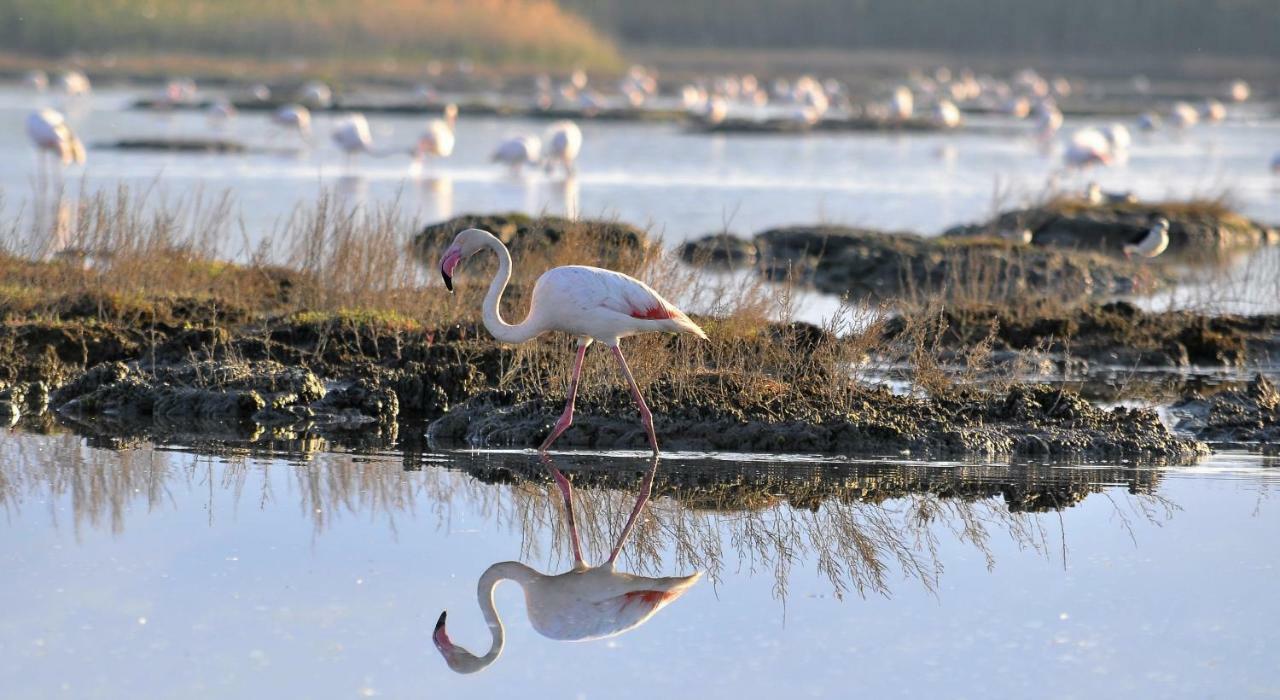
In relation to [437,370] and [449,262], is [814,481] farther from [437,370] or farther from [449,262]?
[437,370]

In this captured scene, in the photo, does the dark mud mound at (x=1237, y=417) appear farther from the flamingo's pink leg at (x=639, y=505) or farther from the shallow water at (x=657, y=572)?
the flamingo's pink leg at (x=639, y=505)

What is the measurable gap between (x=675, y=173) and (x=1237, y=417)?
1954 cm

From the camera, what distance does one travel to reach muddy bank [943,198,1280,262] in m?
20.1

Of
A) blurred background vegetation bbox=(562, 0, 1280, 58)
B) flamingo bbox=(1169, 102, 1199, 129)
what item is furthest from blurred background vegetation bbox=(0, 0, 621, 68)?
flamingo bbox=(1169, 102, 1199, 129)

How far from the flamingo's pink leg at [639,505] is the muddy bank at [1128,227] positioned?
35.3 feet

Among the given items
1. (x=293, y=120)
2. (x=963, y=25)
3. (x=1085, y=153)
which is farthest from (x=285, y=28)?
(x=1085, y=153)

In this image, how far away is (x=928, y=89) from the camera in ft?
197

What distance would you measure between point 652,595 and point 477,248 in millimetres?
2709

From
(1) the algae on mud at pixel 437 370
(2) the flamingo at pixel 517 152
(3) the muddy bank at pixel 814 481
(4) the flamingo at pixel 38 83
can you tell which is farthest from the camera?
(4) the flamingo at pixel 38 83

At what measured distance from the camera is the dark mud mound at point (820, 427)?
919cm

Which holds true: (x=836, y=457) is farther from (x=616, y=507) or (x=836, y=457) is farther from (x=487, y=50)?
(x=487, y=50)

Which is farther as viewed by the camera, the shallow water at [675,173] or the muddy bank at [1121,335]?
the shallow water at [675,173]

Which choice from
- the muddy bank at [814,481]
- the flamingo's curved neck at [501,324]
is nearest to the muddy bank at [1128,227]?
the muddy bank at [814,481]

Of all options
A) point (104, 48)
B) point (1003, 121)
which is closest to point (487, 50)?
point (104, 48)
